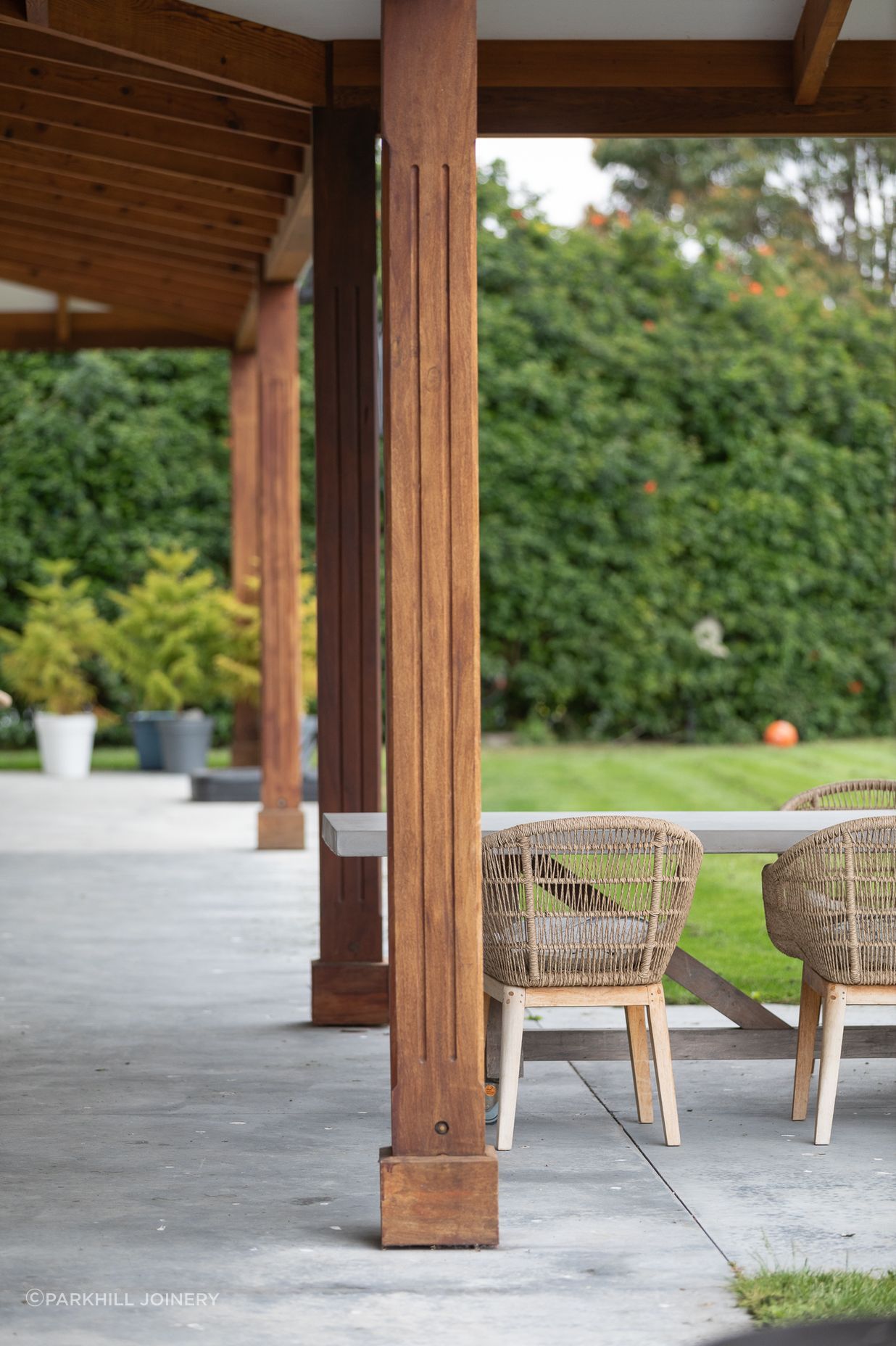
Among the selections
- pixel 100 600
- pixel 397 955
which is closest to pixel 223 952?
pixel 397 955

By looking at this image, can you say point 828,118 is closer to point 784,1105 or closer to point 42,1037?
point 784,1105

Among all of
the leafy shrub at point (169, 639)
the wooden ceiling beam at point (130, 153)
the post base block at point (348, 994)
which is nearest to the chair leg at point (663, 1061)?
the post base block at point (348, 994)

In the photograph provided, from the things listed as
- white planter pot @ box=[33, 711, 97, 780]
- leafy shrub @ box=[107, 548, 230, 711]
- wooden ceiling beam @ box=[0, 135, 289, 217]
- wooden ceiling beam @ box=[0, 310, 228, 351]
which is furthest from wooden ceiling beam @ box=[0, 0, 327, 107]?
white planter pot @ box=[33, 711, 97, 780]

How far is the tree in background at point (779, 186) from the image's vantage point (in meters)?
19.0

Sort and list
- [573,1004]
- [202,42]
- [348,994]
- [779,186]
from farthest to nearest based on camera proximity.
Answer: [779,186] → [348,994] → [202,42] → [573,1004]

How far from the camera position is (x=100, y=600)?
12.6 metres

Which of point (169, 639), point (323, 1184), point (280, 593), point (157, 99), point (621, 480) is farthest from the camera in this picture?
point (621, 480)

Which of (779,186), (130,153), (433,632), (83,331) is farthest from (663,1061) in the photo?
(779,186)

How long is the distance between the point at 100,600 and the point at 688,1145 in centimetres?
973

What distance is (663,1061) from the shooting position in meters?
3.54

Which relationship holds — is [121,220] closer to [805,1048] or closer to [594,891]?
[594,891]

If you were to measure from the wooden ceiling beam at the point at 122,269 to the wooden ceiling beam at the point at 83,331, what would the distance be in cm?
91

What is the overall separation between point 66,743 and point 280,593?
3645 millimetres

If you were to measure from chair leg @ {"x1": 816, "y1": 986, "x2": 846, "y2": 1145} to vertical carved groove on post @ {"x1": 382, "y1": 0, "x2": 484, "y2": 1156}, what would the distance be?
95 cm
